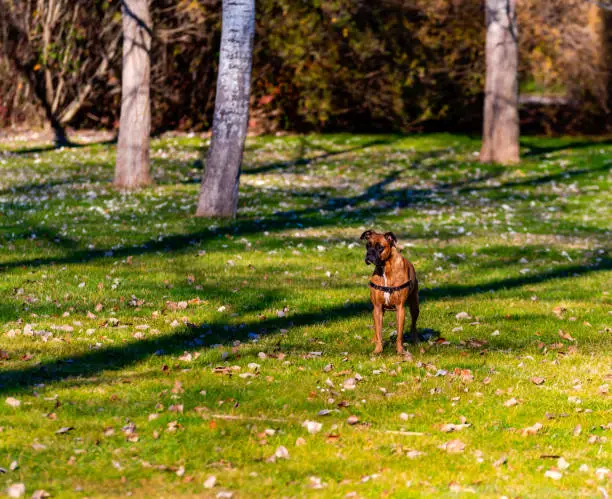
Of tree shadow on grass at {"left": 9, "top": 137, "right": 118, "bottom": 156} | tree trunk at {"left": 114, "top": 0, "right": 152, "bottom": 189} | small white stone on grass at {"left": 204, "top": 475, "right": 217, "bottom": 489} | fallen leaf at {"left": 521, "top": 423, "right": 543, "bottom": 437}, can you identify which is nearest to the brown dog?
fallen leaf at {"left": 521, "top": 423, "right": 543, "bottom": 437}

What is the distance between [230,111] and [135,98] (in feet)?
14.9

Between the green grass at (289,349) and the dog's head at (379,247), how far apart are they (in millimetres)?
1057

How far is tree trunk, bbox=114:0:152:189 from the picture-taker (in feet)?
66.8

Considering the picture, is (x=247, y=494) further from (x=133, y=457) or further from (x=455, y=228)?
(x=455, y=228)

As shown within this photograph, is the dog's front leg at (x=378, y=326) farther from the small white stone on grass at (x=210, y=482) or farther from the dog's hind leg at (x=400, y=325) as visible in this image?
the small white stone on grass at (x=210, y=482)

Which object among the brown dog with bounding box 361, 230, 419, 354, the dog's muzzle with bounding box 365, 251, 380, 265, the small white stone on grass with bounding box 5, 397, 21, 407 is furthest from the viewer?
the brown dog with bounding box 361, 230, 419, 354

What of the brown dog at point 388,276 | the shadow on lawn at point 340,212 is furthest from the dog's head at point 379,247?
the shadow on lawn at point 340,212

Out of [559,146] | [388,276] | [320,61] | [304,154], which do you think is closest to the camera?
[388,276]

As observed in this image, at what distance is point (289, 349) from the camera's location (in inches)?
366

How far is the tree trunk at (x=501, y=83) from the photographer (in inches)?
1013

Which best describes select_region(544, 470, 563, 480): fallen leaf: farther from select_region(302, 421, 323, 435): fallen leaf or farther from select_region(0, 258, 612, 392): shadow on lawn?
select_region(0, 258, 612, 392): shadow on lawn

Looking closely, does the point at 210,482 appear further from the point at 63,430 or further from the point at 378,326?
→ the point at 378,326

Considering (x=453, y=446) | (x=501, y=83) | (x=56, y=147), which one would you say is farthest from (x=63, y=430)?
(x=56, y=147)

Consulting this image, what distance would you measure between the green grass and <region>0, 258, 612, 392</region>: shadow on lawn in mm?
32
